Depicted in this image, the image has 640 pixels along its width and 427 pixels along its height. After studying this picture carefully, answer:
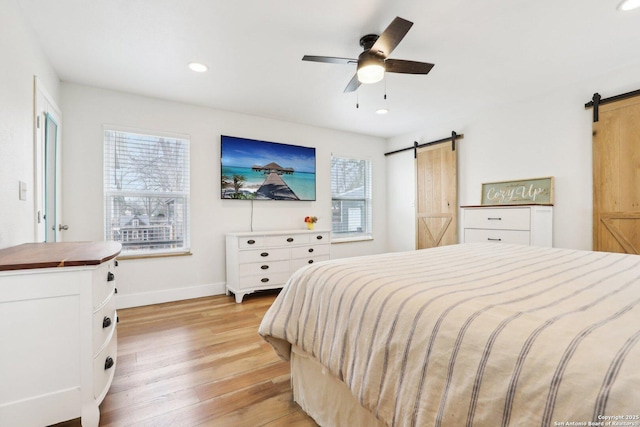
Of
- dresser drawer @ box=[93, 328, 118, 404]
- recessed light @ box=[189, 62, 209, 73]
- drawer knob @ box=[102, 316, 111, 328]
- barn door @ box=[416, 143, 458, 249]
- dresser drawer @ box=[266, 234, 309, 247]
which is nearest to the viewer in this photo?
dresser drawer @ box=[93, 328, 118, 404]

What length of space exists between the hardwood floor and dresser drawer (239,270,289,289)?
56cm

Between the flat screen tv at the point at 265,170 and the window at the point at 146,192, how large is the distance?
507 millimetres

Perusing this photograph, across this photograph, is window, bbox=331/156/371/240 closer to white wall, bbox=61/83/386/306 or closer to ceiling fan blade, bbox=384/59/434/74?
white wall, bbox=61/83/386/306

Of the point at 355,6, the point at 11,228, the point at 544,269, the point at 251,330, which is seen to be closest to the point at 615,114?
the point at 544,269

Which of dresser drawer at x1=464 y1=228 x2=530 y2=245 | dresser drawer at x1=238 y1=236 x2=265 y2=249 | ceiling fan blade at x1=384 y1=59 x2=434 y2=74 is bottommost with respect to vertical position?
dresser drawer at x1=238 y1=236 x2=265 y2=249

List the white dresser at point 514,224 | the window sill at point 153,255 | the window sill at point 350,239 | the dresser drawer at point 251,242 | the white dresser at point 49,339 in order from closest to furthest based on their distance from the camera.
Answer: the white dresser at point 49,339 → the white dresser at point 514,224 → the window sill at point 153,255 → the dresser drawer at point 251,242 → the window sill at point 350,239

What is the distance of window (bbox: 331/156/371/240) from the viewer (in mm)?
4812

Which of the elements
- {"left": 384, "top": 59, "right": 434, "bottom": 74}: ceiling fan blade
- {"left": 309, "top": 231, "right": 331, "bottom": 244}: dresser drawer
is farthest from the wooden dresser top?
{"left": 309, "top": 231, "right": 331, "bottom": 244}: dresser drawer

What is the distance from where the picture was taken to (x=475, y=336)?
73cm

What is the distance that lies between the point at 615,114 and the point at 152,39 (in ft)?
13.8

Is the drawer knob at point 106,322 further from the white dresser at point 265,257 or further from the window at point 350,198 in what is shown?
the window at point 350,198

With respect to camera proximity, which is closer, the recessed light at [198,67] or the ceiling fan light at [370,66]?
the ceiling fan light at [370,66]

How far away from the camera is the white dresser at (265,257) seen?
3.43 meters

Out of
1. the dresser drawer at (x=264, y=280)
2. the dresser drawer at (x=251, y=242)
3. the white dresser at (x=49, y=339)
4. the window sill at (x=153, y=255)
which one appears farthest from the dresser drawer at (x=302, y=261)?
the white dresser at (x=49, y=339)
